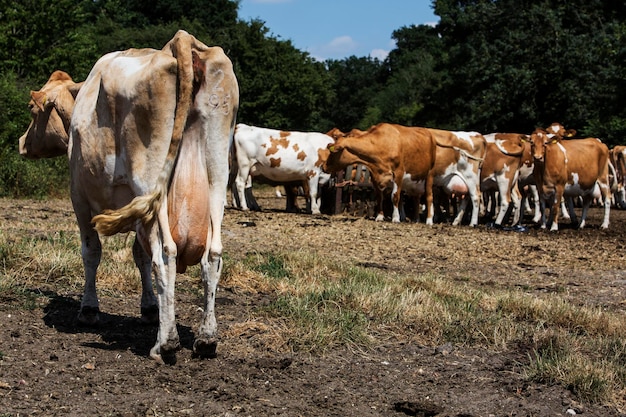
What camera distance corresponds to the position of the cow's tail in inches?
209

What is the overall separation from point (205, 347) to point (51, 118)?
311cm

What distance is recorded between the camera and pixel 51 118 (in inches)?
298

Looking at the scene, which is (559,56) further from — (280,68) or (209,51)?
(209,51)

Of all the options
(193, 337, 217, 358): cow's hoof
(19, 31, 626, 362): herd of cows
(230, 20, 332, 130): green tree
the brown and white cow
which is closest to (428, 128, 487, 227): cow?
the brown and white cow

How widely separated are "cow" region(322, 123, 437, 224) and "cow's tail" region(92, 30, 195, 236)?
14004mm

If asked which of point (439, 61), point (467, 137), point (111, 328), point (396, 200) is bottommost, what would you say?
point (111, 328)

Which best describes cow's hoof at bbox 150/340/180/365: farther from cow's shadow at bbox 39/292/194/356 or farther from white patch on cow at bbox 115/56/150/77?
white patch on cow at bbox 115/56/150/77

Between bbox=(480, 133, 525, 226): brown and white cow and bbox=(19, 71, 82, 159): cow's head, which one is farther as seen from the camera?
bbox=(480, 133, 525, 226): brown and white cow

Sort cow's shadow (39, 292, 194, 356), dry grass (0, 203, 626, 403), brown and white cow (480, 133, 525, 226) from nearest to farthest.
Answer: cow's shadow (39, 292, 194, 356) < dry grass (0, 203, 626, 403) < brown and white cow (480, 133, 525, 226)

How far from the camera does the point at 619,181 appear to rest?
2995 centimetres

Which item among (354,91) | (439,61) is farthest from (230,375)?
(354,91)

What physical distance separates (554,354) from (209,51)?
10.5 ft

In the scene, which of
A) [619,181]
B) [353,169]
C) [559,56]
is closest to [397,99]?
[559,56]

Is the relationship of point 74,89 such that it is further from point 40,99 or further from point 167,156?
point 167,156
